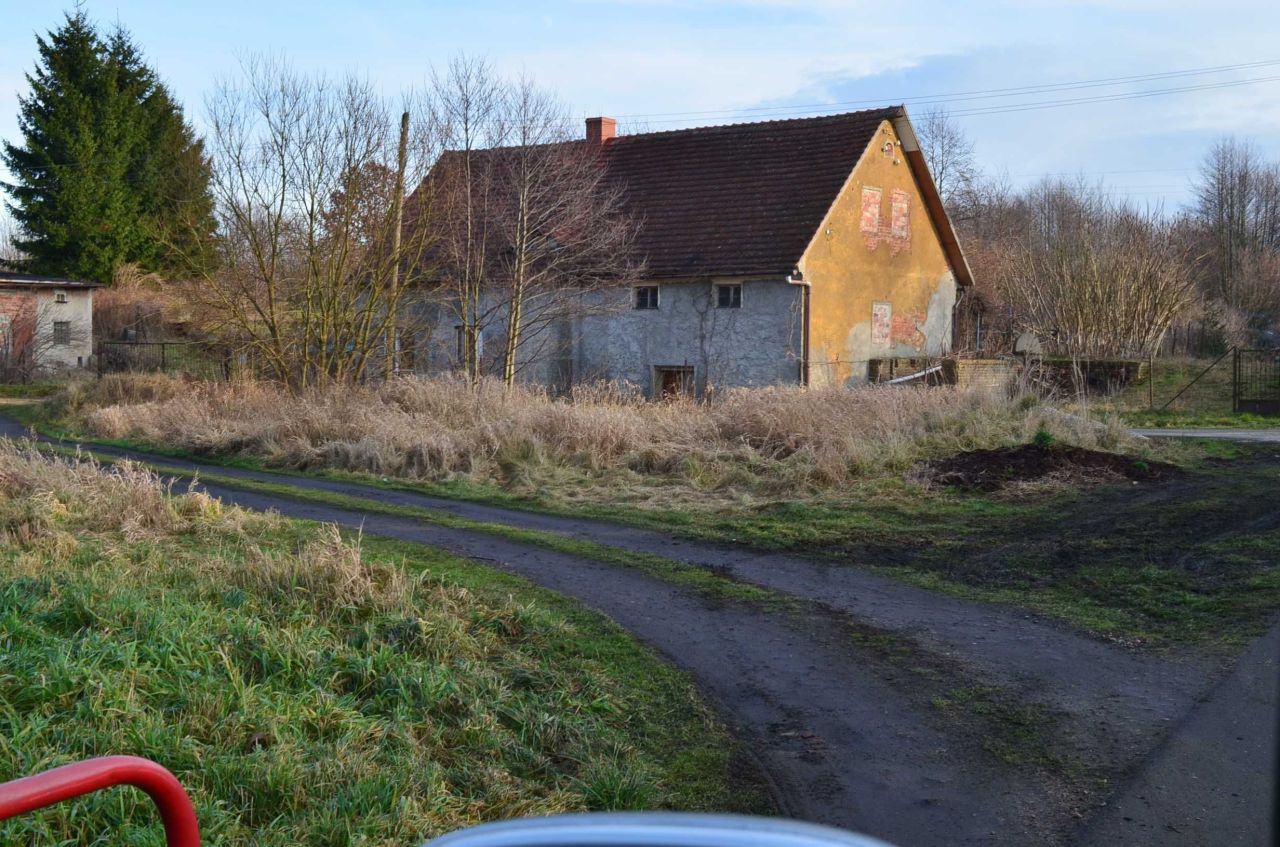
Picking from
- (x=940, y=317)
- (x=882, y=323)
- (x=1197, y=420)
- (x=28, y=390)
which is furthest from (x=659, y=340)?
(x=28, y=390)

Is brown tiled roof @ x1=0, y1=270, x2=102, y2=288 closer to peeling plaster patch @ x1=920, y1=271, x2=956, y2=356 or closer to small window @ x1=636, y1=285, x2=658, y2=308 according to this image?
small window @ x1=636, y1=285, x2=658, y2=308

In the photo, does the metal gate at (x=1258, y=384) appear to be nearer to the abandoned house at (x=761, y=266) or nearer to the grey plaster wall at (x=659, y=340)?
the abandoned house at (x=761, y=266)

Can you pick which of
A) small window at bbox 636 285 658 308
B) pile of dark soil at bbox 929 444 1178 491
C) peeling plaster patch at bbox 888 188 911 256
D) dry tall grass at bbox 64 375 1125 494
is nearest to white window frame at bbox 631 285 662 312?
small window at bbox 636 285 658 308

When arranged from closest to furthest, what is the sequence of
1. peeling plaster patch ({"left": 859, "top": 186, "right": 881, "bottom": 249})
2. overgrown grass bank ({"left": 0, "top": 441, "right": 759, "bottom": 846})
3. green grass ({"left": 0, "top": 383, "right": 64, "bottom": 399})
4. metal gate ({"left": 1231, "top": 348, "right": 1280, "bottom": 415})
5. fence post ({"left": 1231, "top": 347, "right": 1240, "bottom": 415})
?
1. overgrown grass bank ({"left": 0, "top": 441, "right": 759, "bottom": 846})
2. metal gate ({"left": 1231, "top": 348, "right": 1280, "bottom": 415})
3. fence post ({"left": 1231, "top": 347, "right": 1240, "bottom": 415})
4. peeling plaster patch ({"left": 859, "top": 186, "right": 881, "bottom": 249})
5. green grass ({"left": 0, "top": 383, "right": 64, "bottom": 399})

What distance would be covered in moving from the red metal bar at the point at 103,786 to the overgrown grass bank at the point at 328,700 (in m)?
1.47

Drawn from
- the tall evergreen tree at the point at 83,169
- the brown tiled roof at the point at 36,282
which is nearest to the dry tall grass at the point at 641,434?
the brown tiled roof at the point at 36,282

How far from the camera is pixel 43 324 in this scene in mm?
44344

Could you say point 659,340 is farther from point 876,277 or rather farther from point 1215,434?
point 1215,434

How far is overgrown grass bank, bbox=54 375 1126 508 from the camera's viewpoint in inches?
640

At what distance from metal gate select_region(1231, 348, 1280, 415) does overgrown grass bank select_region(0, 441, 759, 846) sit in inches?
1005

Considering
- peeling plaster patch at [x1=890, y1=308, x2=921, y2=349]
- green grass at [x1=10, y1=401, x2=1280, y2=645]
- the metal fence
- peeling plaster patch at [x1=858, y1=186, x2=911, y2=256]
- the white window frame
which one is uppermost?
peeling plaster patch at [x1=858, y1=186, x2=911, y2=256]

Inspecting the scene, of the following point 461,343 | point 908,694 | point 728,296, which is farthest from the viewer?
point 461,343

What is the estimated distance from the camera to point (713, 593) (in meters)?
9.99

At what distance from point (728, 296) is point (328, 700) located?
23.3 metres
